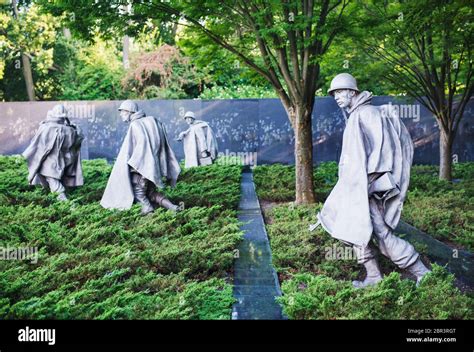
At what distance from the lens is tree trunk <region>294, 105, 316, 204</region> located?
33.2ft

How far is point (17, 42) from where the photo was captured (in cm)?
1711

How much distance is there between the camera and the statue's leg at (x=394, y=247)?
5.79m

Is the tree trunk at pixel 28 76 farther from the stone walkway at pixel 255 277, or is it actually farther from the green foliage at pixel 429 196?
the stone walkway at pixel 255 277

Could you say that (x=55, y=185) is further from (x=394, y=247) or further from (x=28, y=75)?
(x=28, y=75)

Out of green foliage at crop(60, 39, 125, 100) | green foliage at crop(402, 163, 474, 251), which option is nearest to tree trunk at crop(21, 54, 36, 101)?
green foliage at crop(60, 39, 125, 100)

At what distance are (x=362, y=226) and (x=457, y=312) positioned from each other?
1.11m

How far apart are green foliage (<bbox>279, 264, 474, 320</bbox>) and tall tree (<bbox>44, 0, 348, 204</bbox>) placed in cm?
449

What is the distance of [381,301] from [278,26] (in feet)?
15.9

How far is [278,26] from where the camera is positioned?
8.84m

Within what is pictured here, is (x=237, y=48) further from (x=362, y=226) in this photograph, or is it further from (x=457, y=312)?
(x=457, y=312)

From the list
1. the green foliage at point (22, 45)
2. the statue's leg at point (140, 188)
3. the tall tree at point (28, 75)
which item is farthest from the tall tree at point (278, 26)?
the tall tree at point (28, 75)

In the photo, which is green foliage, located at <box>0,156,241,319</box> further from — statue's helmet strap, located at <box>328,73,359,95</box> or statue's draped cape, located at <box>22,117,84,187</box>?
statue's helmet strap, located at <box>328,73,359,95</box>

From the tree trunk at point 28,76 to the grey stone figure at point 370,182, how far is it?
48.8 ft

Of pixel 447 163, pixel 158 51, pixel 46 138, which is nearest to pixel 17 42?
pixel 158 51
